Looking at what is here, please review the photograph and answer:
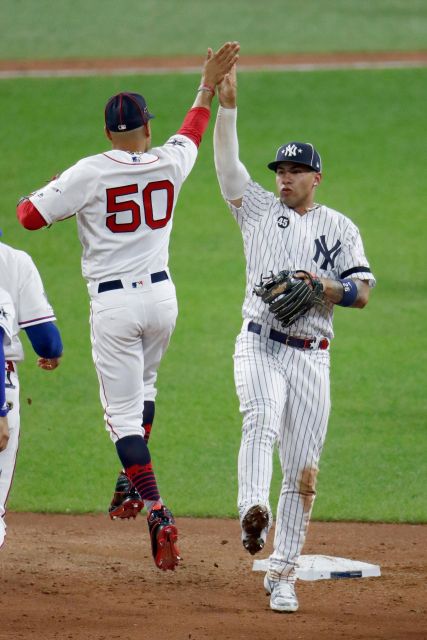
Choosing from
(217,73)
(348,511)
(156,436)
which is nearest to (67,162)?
(156,436)

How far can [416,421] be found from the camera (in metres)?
10.6

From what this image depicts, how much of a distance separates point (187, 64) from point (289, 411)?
21.7 m

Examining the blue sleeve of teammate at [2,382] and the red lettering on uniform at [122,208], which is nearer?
the blue sleeve of teammate at [2,382]

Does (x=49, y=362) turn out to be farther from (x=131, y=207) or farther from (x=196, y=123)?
(x=196, y=123)

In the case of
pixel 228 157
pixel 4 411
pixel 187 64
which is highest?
pixel 187 64

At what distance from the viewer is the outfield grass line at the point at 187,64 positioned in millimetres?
26062

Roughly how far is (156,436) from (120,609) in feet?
14.2

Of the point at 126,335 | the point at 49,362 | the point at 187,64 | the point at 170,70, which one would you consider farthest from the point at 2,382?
the point at 187,64

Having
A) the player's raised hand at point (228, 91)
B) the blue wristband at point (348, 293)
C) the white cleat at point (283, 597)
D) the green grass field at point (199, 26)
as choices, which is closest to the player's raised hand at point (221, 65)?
the player's raised hand at point (228, 91)

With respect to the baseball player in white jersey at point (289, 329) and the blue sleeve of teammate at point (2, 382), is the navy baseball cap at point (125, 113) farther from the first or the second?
the blue sleeve of teammate at point (2, 382)

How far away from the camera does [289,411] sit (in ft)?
20.2

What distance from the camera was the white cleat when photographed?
20.1 ft

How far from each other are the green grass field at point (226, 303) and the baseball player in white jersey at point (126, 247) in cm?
261

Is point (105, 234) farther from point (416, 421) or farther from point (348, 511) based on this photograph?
point (416, 421)
